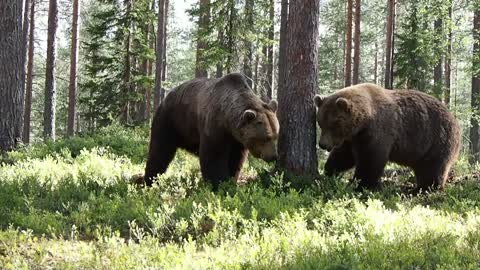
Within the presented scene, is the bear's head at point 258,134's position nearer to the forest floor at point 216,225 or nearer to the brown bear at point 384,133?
the forest floor at point 216,225

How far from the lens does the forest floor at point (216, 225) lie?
4.87m

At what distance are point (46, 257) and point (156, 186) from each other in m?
3.69

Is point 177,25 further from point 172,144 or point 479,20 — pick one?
point 172,144

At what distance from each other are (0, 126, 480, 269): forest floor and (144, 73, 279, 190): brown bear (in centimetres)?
47

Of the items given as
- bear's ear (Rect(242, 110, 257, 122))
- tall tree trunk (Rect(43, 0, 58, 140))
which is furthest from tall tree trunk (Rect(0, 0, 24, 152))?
bear's ear (Rect(242, 110, 257, 122))

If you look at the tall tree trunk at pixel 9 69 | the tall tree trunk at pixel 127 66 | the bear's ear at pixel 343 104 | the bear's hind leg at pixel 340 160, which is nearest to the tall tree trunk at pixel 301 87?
the bear's ear at pixel 343 104

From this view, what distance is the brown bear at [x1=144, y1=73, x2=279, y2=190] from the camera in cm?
842

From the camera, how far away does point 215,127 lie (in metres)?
8.73

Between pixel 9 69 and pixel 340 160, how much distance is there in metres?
8.74

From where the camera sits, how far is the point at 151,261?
192 inches

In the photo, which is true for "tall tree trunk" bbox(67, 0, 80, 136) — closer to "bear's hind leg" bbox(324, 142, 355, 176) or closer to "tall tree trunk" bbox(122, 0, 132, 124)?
"tall tree trunk" bbox(122, 0, 132, 124)

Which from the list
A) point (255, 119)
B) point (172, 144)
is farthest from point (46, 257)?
point (172, 144)

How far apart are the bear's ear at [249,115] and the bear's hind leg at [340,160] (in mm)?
2433

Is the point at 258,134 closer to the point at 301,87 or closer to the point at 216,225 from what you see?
the point at 301,87
